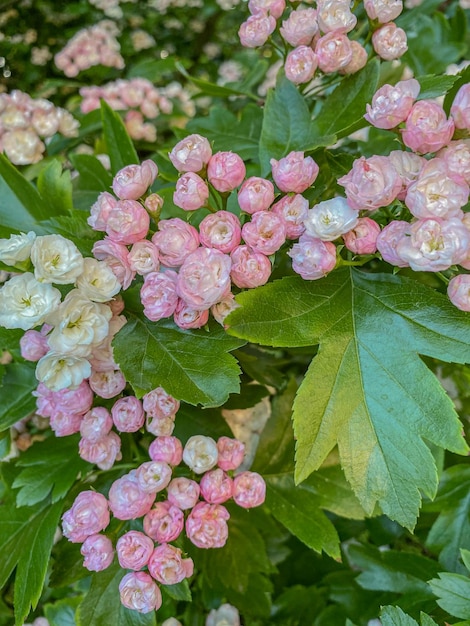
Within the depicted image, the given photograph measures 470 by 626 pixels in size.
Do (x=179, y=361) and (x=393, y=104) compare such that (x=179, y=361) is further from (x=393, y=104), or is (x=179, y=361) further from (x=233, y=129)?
(x=233, y=129)

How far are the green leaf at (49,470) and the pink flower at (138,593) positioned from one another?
0.17m

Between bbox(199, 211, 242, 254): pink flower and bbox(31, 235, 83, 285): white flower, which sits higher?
bbox(31, 235, 83, 285): white flower

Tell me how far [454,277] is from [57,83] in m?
1.36

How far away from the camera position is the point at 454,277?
623 millimetres

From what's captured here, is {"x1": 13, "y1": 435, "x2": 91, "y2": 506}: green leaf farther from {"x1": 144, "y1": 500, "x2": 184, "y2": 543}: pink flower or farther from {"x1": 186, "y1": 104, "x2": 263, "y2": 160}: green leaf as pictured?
{"x1": 186, "y1": 104, "x2": 263, "y2": 160}: green leaf

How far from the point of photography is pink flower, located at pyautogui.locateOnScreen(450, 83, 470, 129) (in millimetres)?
630

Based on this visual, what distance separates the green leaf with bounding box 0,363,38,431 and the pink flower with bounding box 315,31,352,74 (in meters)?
0.53

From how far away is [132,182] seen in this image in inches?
27.2

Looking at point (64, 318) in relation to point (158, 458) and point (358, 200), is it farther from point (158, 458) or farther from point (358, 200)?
point (358, 200)

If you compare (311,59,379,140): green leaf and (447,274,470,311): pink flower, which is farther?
(311,59,379,140): green leaf

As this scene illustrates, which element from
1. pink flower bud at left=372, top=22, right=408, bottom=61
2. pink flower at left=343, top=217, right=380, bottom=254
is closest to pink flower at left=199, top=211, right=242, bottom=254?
pink flower at left=343, top=217, right=380, bottom=254

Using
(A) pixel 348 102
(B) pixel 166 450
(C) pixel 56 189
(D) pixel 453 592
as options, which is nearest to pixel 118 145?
(C) pixel 56 189

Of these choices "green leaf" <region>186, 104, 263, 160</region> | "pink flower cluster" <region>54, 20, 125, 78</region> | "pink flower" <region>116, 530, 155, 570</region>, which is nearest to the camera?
"pink flower" <region>116, 530, 155, 570</region>

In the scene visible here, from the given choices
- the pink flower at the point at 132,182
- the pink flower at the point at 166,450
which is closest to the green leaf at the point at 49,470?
the pink flower at the point at 166,450
